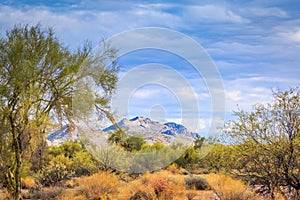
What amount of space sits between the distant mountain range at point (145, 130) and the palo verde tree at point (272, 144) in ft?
17.6

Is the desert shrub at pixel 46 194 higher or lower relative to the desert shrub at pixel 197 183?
higher

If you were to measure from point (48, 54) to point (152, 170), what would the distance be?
52.6ft

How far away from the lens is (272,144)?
12305mm

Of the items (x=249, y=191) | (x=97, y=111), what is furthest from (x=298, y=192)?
(x=97, y=111)

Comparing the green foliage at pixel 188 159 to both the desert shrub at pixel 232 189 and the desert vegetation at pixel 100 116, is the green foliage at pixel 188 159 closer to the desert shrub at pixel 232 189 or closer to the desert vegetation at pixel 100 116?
the desert vegetation at pixel 100 116

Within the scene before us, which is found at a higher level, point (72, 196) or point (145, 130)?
point (145, 130)

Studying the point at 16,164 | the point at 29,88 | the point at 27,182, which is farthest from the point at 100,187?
the point at 27,182

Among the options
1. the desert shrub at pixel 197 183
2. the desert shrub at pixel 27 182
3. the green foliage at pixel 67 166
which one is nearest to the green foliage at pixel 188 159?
the green foliage at pixel 67 166

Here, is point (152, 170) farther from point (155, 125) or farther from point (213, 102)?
point (213, 102)

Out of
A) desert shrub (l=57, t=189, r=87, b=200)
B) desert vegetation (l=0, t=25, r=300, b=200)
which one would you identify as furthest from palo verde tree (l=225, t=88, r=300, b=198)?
desert shrub (l=57, t=189, r=87, b=200)

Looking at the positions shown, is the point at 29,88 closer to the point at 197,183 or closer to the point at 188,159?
the point at 197,183

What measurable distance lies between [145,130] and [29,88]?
1018 cm

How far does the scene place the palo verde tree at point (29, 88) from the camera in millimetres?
13648

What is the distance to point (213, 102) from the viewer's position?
52.1ft
